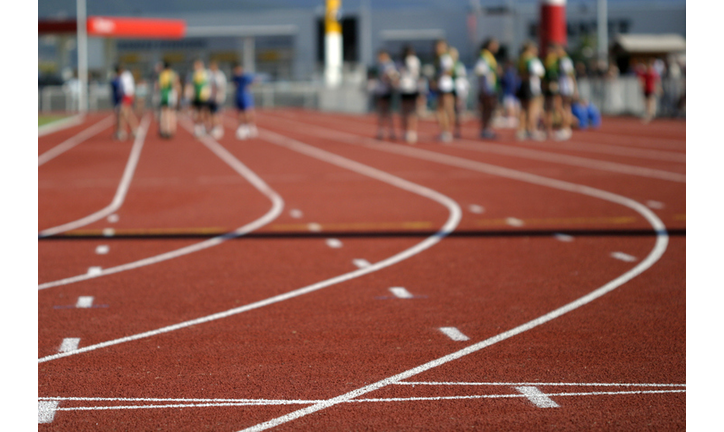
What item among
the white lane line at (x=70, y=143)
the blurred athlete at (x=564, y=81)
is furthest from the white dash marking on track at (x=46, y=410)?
the blurred athlete at (x=564, y=81)

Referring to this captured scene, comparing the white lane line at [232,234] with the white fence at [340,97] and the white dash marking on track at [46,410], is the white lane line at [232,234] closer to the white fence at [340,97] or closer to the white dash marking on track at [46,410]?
the white dash marking on track at [46,410]

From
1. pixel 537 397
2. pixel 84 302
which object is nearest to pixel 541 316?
pixel 537 397

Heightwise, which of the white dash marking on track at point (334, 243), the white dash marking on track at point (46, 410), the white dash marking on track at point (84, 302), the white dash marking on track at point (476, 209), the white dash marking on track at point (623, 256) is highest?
the white dash marking on track at point (476, 209)

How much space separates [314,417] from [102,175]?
40.4ft

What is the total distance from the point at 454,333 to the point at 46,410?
7.69 ft

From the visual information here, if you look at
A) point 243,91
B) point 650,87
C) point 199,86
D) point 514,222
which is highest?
point 650,87

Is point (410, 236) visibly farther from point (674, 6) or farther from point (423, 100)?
point (674, 6)

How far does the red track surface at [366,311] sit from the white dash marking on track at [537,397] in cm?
2

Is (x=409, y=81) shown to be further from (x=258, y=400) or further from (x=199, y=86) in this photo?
(x=258, y=400)

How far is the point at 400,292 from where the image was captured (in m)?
6.90

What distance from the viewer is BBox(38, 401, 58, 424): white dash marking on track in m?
4.18

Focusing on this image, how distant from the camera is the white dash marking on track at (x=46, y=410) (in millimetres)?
4180

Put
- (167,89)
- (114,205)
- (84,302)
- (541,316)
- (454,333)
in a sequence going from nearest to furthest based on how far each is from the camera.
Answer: (454,333), (541,316), (84,302), (114,205), (167,89)

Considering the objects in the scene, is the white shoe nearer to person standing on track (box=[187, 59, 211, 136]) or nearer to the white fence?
person standing on track (box=[187, 59, 211, 136])
